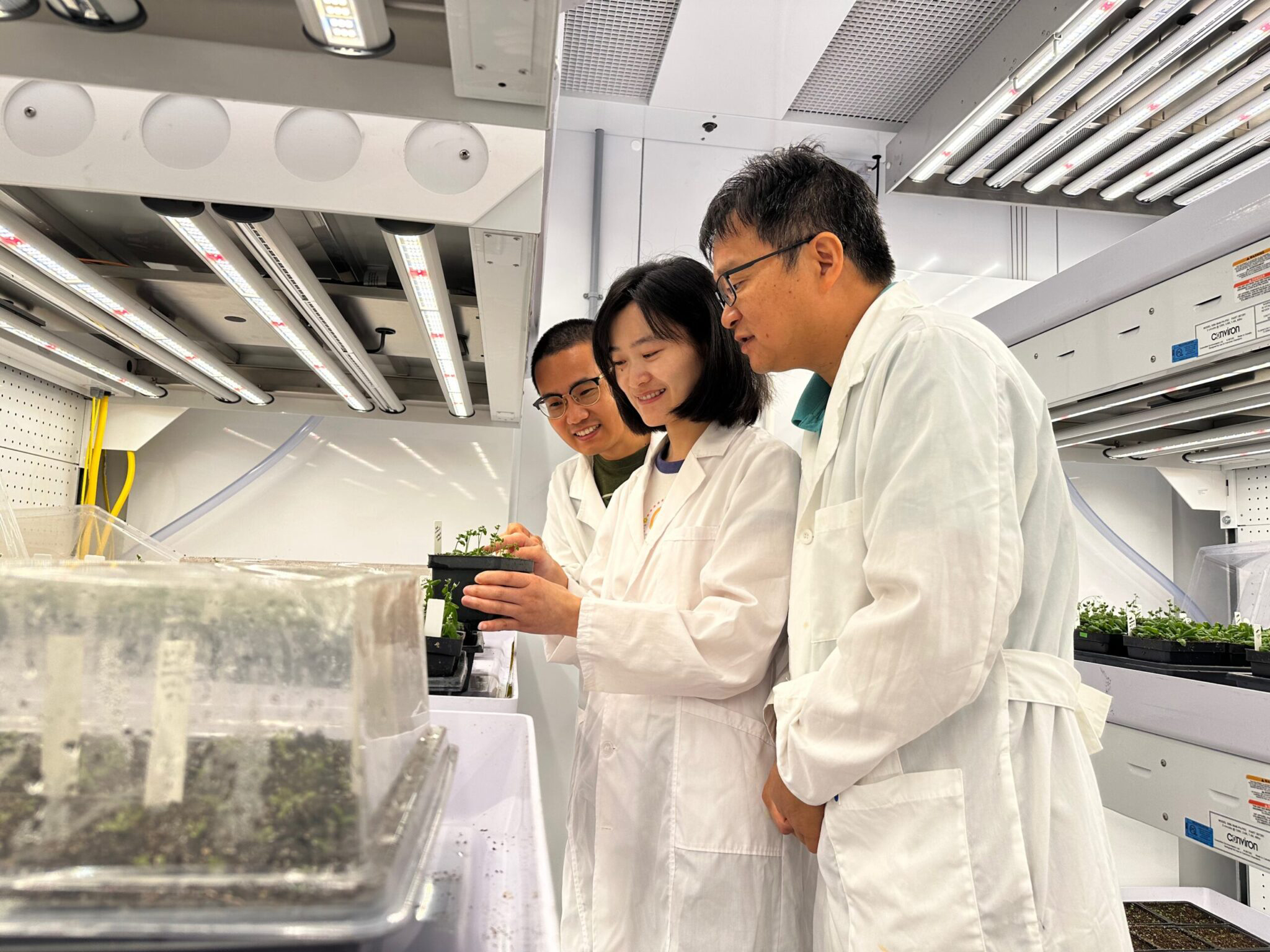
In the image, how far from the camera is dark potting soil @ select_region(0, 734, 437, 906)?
372 millimetres

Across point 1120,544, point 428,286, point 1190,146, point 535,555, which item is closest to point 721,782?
point 535,555

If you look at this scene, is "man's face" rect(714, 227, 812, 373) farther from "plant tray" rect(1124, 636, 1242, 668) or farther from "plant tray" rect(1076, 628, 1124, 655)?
"plant tray" rect(1076, 628, 1124, 655)

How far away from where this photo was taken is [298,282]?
138 centimetres

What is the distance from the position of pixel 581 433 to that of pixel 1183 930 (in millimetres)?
1577

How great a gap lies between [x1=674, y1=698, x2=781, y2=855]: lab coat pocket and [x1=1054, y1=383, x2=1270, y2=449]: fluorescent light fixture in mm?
1350

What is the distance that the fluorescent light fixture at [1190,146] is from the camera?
196 cm

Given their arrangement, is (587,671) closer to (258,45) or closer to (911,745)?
(911,745)

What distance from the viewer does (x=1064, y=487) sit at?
97cm

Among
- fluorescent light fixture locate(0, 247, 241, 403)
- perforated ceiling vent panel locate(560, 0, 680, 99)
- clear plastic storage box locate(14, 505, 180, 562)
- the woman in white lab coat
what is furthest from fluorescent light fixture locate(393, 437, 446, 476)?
the woman in white lab coat

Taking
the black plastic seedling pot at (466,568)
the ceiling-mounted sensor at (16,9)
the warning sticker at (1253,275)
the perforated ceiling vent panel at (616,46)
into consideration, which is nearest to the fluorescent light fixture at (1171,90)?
the warning sticker at (1253,275)

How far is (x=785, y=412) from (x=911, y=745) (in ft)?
6.80

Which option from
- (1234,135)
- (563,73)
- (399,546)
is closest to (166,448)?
(399,546)

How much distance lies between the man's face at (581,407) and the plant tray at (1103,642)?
4.35 feet

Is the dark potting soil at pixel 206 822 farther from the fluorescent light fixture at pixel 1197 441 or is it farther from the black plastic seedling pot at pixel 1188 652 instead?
the fluorescent light fixture at pixel 1197 441
